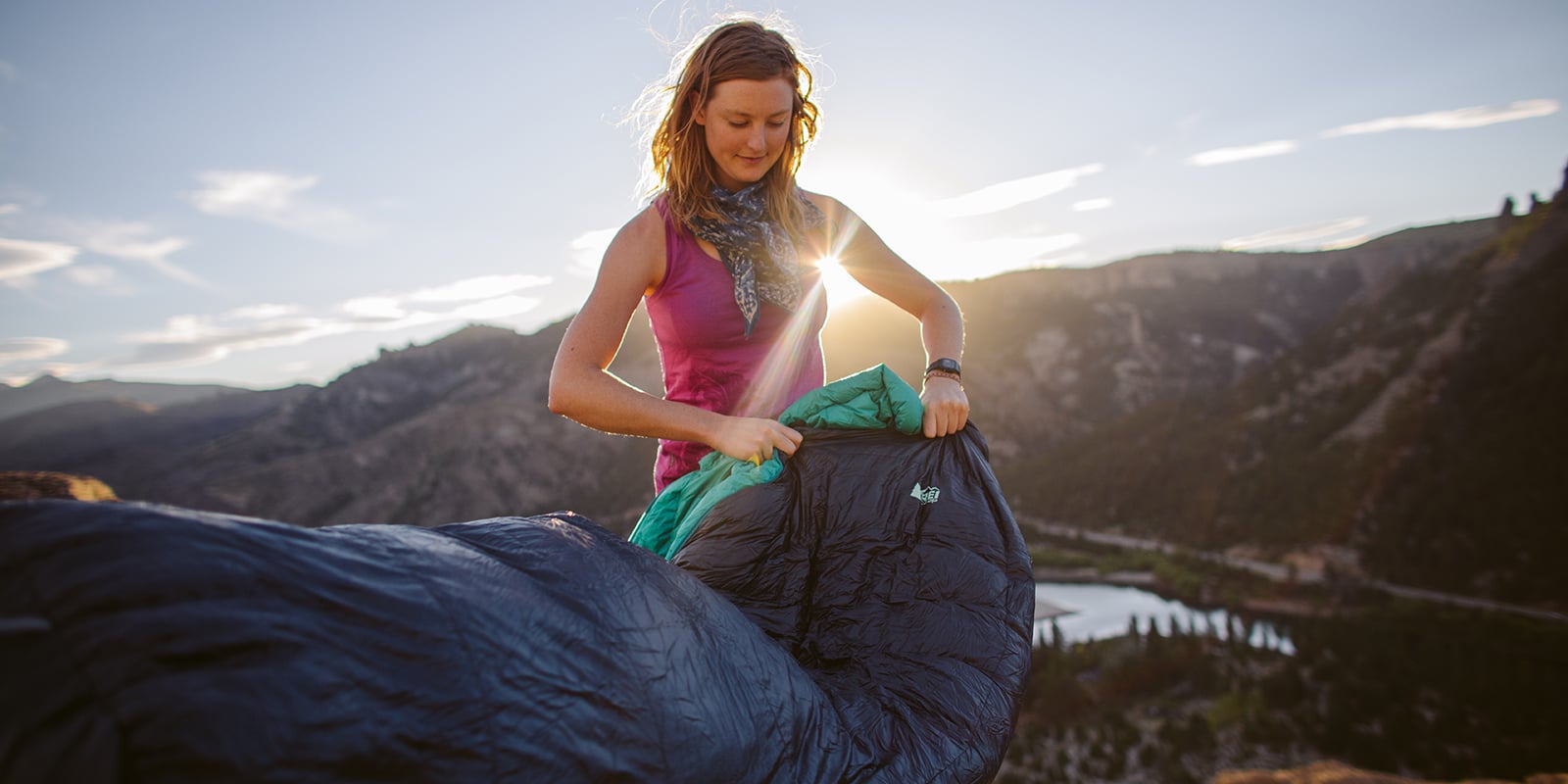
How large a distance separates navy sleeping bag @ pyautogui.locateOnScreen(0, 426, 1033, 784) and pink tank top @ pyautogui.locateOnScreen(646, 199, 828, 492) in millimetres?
425

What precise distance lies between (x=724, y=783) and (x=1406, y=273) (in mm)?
66510

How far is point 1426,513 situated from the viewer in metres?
32.6

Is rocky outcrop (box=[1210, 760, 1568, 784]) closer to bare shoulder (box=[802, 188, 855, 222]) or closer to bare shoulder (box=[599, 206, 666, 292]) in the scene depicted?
bare shoulder (box=[802, 188, 855, 222])

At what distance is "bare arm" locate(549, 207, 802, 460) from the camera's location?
1790mm

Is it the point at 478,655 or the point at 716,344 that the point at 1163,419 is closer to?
the point at 716,344

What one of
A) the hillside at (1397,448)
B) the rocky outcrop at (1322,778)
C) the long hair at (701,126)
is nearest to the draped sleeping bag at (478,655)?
the long hair at (701,126)

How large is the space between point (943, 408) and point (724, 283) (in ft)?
2.40

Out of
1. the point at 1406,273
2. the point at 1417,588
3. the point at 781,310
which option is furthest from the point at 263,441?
the point at 1406,273

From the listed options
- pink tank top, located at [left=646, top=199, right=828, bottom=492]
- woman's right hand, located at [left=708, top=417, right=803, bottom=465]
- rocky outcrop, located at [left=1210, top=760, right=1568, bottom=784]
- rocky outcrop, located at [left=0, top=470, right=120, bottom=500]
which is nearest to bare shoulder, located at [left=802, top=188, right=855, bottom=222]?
pink tank top, located at [left=646, top=199, right=828, bottom=492]

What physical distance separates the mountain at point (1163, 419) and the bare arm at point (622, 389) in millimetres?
31406

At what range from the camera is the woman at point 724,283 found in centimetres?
186

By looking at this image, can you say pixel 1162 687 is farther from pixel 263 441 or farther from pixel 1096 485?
pixel 263 441

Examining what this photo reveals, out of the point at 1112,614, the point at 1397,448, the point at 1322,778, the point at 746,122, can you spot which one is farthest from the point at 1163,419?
the point at 746,122

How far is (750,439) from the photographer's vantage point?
72.8 inches
